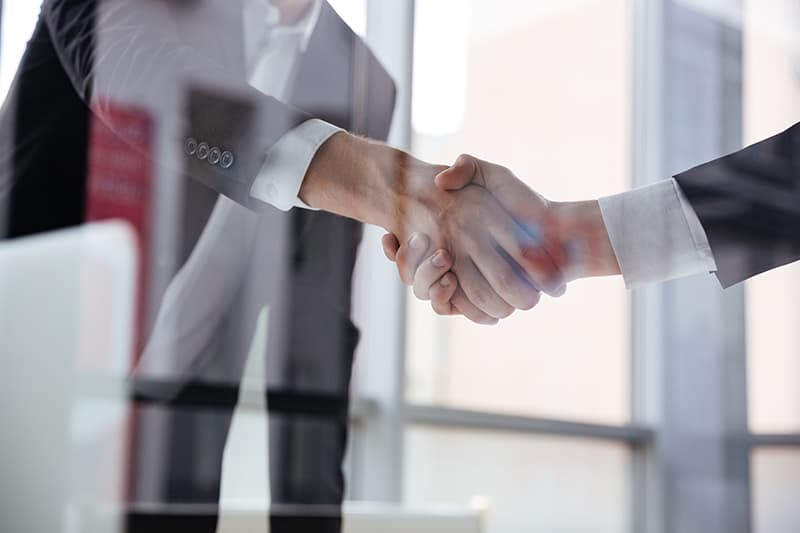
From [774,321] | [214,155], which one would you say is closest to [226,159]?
[214,155]

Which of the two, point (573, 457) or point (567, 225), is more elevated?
point (567, 225)

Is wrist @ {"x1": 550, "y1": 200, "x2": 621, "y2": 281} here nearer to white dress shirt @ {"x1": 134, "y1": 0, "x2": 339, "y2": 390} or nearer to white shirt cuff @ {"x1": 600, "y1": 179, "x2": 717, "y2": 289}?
white shirt cuff @ {"x1": 600, "y1": 179, "x2": 717, "y2": 289}

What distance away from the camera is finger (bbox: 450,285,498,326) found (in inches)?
28.5

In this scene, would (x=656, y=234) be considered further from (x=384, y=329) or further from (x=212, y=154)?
(x=384, y=329)

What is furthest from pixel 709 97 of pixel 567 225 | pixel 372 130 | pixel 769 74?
pixel 372 130

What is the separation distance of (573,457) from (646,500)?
0.60 meters

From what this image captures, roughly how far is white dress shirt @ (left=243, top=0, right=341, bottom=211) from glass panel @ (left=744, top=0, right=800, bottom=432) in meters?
0.32

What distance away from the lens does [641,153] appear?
0.71 m

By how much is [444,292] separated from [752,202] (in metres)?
0.22

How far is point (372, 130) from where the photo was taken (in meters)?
0.83

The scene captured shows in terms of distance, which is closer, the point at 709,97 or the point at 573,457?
the point at 709,97

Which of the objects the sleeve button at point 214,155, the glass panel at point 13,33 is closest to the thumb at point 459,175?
the sleeve button at point 214,155

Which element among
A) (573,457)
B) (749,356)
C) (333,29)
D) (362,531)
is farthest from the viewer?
(362,531)

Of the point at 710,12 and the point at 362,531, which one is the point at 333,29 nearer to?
the point at 710,12
